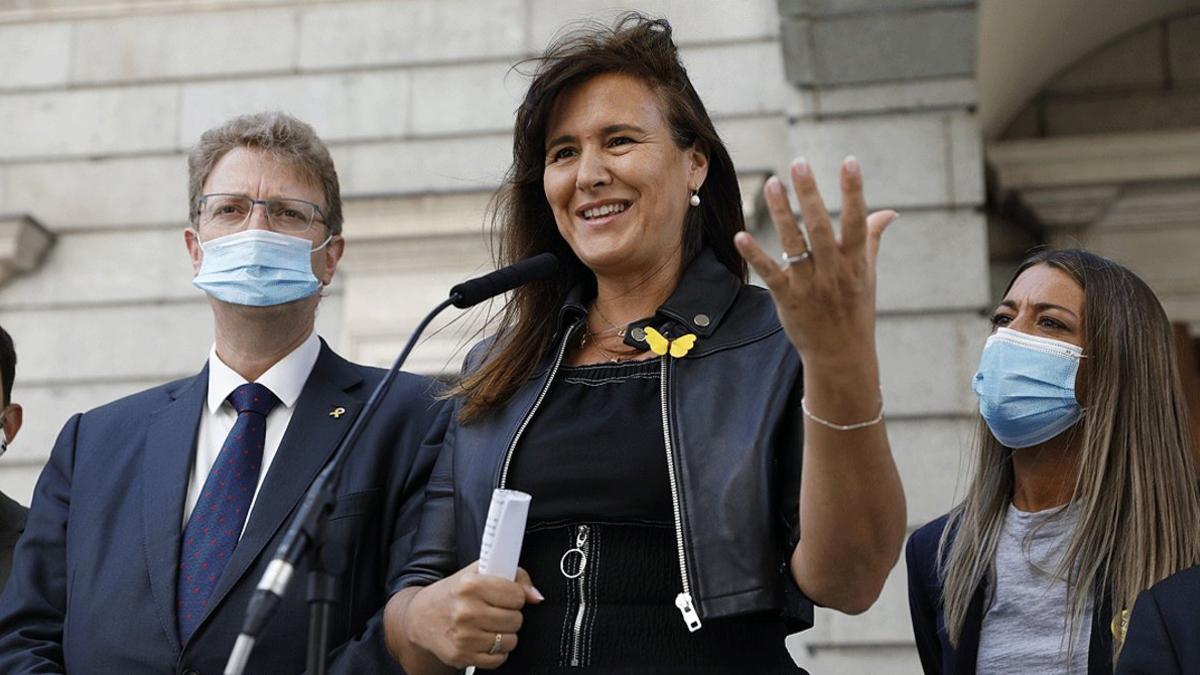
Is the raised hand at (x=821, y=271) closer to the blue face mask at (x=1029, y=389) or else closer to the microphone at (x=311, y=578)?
the microphone at (x=311, y=578)

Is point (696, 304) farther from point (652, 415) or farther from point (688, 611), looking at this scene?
point (688, 611)

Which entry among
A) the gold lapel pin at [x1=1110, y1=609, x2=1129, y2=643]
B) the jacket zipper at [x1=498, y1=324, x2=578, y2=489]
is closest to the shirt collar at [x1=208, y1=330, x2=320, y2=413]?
the jacket zipper at [x1=498, y1=324, x2=578, y2=489]

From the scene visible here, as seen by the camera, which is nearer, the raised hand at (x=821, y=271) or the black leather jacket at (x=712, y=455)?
the raised hand at (x=821, y=271)

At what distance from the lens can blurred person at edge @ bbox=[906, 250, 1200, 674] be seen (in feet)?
11.2

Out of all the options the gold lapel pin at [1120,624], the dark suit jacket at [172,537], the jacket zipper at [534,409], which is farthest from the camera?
the gold lapel pin at [1120,624]

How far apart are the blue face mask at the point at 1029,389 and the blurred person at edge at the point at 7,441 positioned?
A: 263 centimetres

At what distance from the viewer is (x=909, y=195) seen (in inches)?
264

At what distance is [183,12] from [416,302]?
2064mm

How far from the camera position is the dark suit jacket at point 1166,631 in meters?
2.65

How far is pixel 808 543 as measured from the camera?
7.95 ft

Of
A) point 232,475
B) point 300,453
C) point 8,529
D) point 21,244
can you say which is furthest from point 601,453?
point 21,244

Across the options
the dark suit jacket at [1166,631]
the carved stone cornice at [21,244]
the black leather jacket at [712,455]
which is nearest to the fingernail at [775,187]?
the black leather jacket at [712,455]

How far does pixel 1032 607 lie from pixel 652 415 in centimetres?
127

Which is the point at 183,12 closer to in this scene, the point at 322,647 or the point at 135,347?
the point at 135,347
